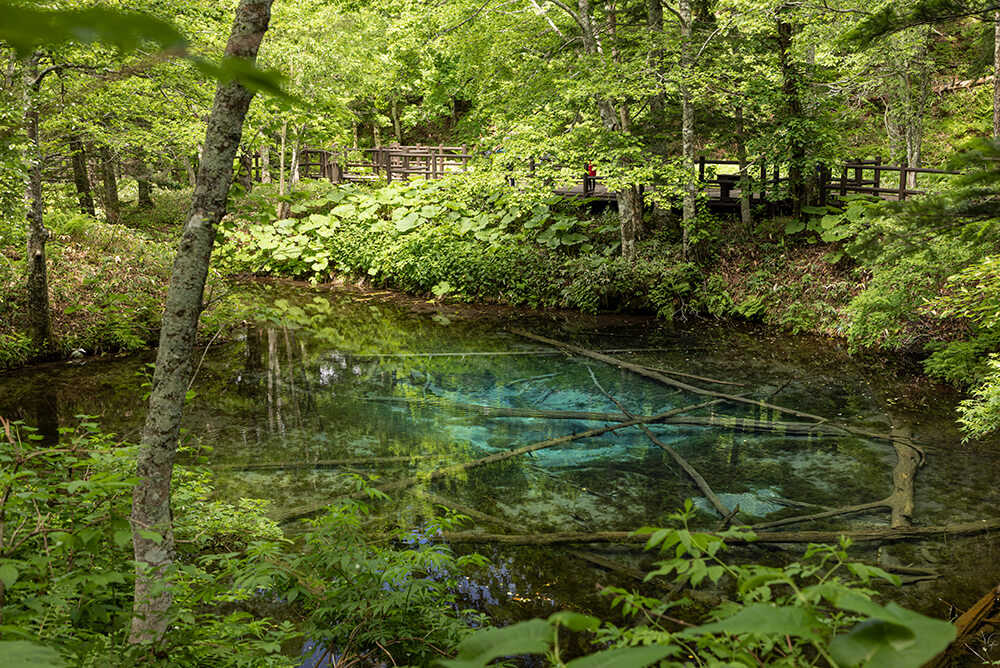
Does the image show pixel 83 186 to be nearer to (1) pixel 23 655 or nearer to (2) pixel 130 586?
(2) pixel 130 586

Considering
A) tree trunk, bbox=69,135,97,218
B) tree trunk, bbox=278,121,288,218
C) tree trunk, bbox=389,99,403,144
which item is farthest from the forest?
tree trunk, bbox=389,99,403,144

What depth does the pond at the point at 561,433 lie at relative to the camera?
5910mm

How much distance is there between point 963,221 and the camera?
133 inches

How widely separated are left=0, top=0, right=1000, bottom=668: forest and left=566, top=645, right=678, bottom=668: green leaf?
0.06 feet

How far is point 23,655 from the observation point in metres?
1.09

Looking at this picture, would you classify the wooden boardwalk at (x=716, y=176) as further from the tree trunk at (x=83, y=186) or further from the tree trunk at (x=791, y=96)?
the tree trunk at (x=83, y=186)

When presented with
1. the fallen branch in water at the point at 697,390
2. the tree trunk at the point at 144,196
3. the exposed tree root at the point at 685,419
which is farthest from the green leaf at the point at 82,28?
the tree trunk at the point at 144,196

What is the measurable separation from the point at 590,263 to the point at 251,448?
919 centimetres

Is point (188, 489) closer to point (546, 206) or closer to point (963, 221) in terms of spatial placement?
point (963, 221)

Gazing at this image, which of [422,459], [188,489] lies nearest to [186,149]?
[422,459]

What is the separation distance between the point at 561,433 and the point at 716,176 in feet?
33.8

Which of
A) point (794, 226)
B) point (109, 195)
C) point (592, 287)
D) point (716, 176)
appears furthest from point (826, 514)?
point (109, 195)

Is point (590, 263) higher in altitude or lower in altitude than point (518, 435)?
higher

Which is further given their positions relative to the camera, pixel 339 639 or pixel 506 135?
pixel 506 135
